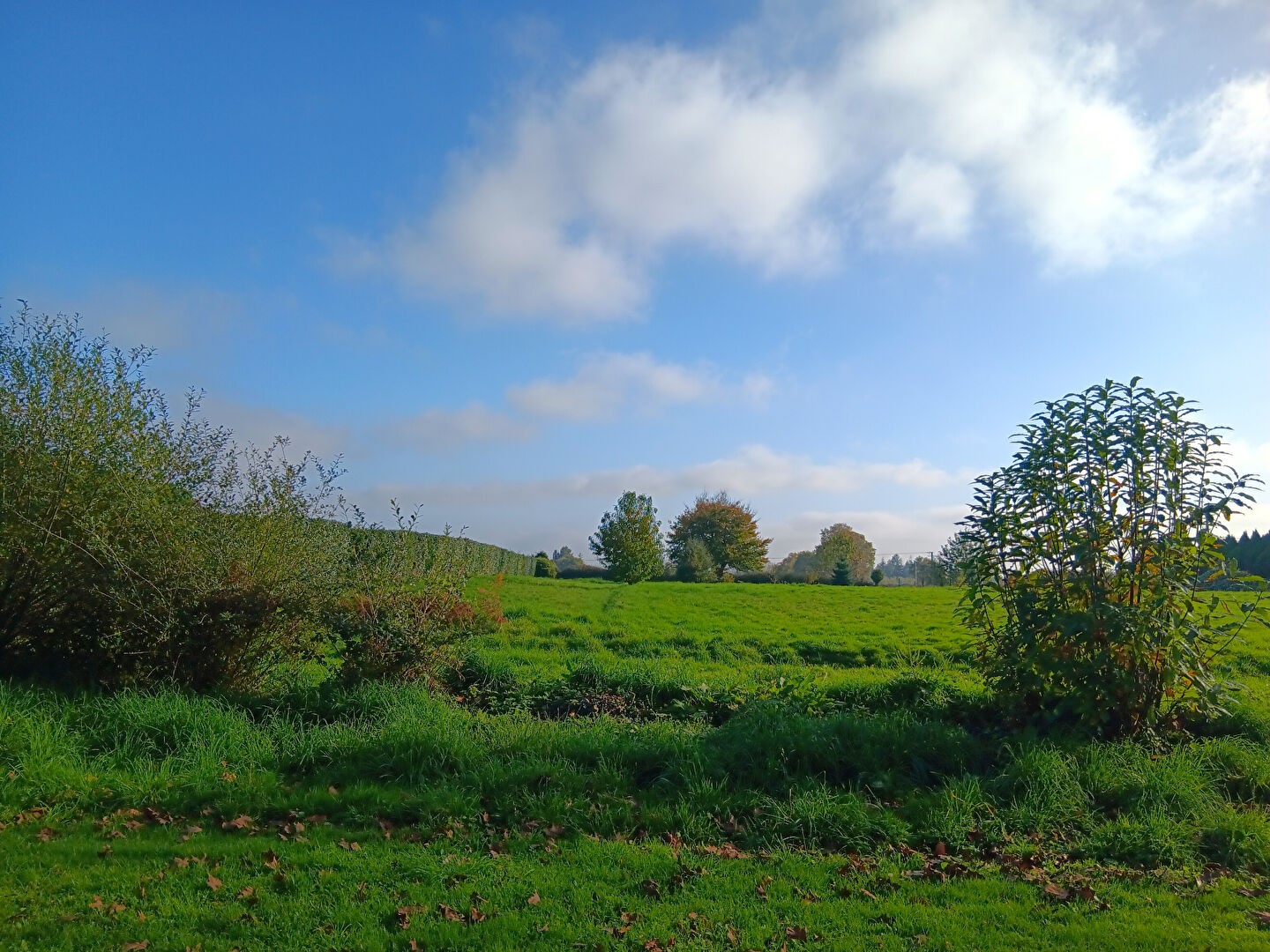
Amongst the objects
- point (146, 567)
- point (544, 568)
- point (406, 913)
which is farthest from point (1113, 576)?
point (544, 568)

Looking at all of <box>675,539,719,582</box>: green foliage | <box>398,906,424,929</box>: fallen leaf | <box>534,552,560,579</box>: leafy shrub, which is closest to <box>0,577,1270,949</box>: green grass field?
<box>398,906,424,929</box>: fallen leaf

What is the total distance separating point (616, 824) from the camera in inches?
246

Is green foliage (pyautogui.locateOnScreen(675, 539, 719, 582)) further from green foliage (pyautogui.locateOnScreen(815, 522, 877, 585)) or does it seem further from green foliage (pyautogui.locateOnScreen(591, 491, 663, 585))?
green foliage (pyautogui.locateOnScreen(815, 522, 877, 585))

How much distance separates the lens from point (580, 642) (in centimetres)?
1467

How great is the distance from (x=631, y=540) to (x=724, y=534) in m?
12.6

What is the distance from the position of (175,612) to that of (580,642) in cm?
719

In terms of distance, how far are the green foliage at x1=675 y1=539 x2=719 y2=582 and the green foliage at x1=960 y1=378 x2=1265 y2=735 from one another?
3594 cm

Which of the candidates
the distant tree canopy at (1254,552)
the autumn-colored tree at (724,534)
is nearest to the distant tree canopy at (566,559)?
the autumn-colored tree at (724,534)

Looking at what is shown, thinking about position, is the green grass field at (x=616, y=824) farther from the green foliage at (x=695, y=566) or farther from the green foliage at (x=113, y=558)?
the green foliage at (x=695, y=566)

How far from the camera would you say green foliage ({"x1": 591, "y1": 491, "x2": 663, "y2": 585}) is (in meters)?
44.6

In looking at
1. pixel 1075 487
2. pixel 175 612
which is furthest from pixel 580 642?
pixel 1075 487

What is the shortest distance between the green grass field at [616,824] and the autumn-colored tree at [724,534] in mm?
45773

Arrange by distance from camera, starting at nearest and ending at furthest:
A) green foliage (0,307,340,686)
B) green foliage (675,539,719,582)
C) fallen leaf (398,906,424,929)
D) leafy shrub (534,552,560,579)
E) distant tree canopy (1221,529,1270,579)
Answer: fallen leaf (398,906,424,929) → green foliage (0,307,340,686) → distant tree canopy (1221,529,1270,579) → leafy shrub (534,552,560,579) → green foliage (675,539,719,582)

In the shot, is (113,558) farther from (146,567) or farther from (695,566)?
(695,566)
